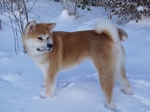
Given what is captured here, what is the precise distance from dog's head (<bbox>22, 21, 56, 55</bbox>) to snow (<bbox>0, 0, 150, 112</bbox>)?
1.93 feet

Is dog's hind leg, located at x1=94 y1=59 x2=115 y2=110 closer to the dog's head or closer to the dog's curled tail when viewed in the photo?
the dog's curled tail

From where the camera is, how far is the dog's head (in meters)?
2.63

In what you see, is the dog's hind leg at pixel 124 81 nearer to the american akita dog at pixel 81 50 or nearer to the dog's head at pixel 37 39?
the american akita dog at pixel 81 50

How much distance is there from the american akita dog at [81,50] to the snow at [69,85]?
172 mm

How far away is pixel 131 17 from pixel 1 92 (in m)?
3.57

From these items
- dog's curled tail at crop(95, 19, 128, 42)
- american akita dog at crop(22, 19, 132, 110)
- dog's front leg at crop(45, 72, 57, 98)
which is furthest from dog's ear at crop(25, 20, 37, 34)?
dog's curled tail at crop(95, 19, 128, 42)

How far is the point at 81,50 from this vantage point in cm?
270

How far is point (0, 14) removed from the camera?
18.5 ft

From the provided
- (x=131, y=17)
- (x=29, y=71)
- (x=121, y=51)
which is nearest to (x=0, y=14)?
(x=29, y=71)

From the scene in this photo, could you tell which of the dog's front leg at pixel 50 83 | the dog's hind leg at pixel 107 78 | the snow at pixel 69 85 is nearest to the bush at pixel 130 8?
the snow at pixel 69 85

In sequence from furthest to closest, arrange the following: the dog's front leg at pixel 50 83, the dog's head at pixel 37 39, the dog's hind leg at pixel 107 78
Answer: the dog's front leg at pixel 50 83, the dog's head at pixel 37 39, the dog's hind leg at pixel 107 78

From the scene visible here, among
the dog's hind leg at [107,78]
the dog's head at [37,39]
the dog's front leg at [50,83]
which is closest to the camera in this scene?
the dog's hind leg at [107,78]

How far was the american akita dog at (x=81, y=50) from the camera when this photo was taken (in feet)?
8.25

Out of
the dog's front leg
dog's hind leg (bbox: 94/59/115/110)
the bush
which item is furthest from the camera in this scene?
the bush
